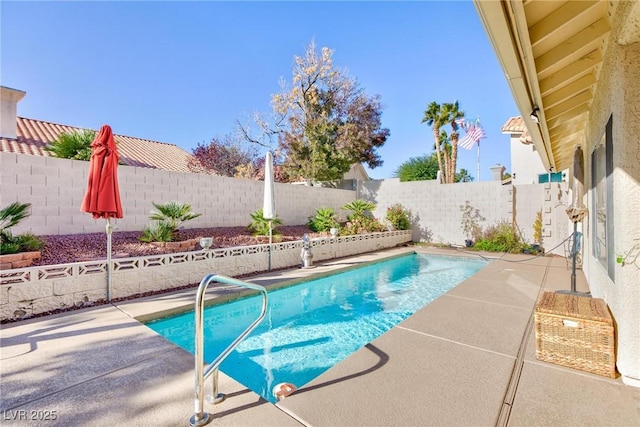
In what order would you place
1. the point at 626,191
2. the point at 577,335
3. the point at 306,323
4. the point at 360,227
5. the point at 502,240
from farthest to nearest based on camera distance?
the point at 360,227, the point at 502,240, the point at 306,323, the point at 577,335, the point at 626,191

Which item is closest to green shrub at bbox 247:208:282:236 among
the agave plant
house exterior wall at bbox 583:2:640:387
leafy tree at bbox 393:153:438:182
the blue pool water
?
the blue pool water

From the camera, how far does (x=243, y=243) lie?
8453 mm

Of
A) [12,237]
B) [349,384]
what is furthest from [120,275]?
[349,384]

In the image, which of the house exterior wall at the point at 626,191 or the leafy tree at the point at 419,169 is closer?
the house exterior wall at the point at 626,191

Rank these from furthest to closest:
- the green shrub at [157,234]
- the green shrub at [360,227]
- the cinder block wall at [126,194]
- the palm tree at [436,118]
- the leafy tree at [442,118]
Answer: the palm tree at [436,118], the leafy tree at [442,118], the green shrub at [360,227], the green shrub at [157,234], the cinder block wall at [126,194]

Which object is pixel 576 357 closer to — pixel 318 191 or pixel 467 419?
pixel 467 419

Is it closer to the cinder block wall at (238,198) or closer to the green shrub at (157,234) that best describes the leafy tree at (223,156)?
the cinder block wall at (238,198)

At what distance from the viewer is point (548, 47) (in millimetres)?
2846

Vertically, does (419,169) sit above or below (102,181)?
above

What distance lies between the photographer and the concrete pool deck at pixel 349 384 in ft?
6.79

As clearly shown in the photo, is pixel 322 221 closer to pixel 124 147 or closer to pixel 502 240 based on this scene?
pixel 502 240

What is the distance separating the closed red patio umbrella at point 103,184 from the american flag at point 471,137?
655 inches

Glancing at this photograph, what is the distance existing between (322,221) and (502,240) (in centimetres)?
744

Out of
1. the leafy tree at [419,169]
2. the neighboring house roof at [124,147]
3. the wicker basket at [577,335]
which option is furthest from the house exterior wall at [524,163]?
the neighboring house roof at [124,147]
